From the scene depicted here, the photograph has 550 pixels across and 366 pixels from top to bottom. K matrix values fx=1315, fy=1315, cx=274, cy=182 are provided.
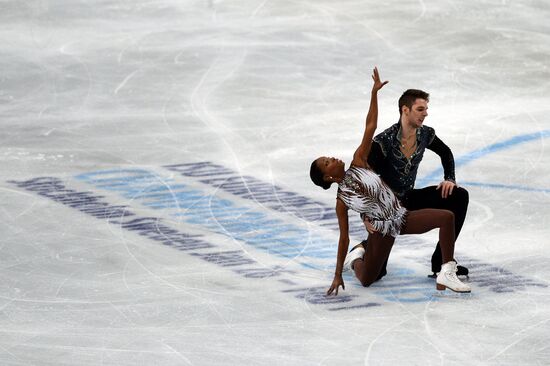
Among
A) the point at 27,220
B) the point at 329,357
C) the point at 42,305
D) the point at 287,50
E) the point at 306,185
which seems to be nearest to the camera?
the point at 329,357

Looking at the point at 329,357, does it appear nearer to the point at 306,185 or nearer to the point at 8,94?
the point at 306,185

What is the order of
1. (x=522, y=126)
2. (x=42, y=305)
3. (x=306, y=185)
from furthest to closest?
(x=522, y=126), (x=306, y=185), (x=42, y=305)

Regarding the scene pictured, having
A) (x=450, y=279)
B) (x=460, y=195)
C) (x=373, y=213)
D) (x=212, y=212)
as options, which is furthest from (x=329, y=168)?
(x=212, y=212)

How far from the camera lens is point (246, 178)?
12852 mm

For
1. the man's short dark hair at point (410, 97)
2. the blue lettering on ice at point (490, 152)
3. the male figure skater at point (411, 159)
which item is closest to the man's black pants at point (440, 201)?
the male figure skater at point (411, 159)

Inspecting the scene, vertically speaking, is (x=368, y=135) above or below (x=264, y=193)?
above

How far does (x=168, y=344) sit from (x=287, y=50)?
964 centimetres

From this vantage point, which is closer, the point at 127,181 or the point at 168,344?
the point at 168,344

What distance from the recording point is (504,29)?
18500mm

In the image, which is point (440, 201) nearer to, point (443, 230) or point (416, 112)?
point (443, 230)

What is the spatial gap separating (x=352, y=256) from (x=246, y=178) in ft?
10.2

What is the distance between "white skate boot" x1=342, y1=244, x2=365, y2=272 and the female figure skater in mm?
351

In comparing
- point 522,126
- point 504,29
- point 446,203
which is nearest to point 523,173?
point 522,126

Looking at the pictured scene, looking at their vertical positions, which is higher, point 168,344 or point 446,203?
point 446,203
